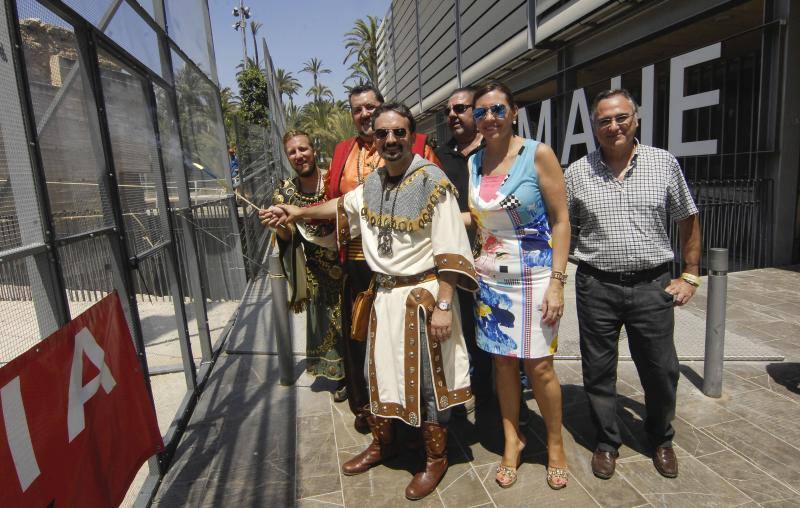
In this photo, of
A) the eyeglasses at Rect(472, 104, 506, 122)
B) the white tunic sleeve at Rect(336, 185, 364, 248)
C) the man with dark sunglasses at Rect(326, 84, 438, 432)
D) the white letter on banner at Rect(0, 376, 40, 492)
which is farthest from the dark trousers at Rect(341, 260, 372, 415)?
the white letter on banner at Rect(0, 376, 40, 492)

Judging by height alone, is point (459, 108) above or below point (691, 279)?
above

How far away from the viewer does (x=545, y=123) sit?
9523 millimetres

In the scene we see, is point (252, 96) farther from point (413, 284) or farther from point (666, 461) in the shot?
point (666, 461)

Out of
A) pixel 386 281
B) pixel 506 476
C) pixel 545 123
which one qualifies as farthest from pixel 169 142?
pixel 545 123

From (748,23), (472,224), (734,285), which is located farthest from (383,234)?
(748,23)

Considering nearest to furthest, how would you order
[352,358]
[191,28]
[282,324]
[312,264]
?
[352,358]
[312,264]
[282,324]
[191,28]

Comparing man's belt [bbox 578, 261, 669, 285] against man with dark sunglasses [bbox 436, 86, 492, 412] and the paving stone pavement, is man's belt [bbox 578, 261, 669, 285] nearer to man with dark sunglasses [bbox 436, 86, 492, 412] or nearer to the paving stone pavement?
man with dark sunglasses [bbox 436, 86, 492, 412]

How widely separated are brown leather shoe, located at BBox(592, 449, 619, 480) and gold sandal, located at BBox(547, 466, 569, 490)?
169mm

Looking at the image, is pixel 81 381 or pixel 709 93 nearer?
pixel 81 381

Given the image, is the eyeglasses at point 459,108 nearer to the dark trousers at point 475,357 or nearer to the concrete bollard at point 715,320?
the dark trousers at point 475,357

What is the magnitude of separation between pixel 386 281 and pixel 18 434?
1476 mm

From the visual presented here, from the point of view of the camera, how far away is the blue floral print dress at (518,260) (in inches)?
87.7

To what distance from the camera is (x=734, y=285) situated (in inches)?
236

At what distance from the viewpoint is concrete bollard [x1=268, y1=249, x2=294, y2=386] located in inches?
145
